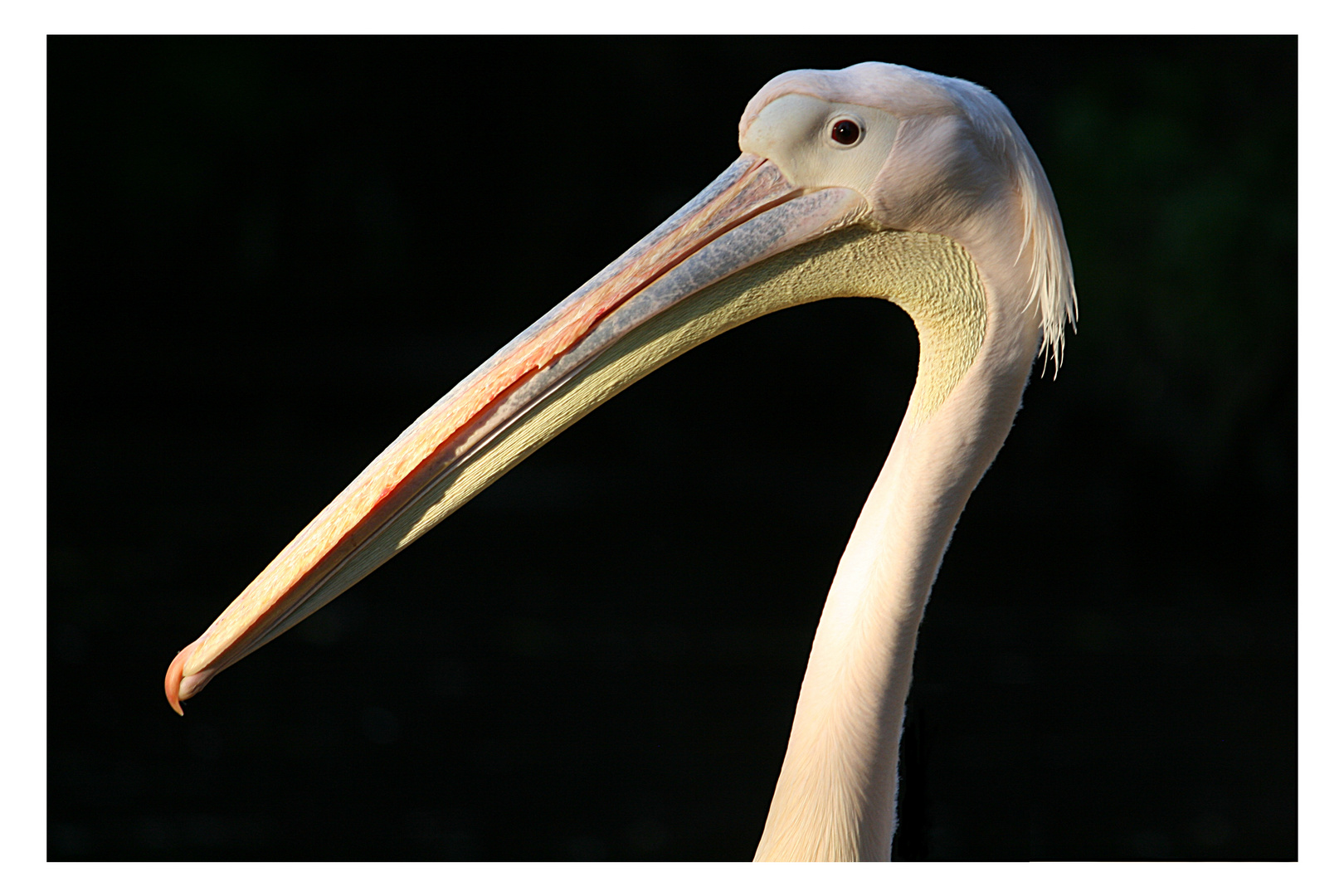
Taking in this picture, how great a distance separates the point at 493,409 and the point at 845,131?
0.55 meters

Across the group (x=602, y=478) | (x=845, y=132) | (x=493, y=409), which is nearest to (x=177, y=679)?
(x=493, y=409)

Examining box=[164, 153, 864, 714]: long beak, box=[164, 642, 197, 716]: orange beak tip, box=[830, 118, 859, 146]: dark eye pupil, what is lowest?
box=[164, 642, 197, 716]: orange beak tip

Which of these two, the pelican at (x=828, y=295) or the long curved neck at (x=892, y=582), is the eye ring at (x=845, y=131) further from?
the long curved neck at (x=892, y=582)

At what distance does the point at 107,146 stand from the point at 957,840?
18.1 feet

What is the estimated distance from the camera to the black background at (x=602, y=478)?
4102 mm

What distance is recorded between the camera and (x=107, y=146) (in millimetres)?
6340

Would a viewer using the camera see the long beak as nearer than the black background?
Yes

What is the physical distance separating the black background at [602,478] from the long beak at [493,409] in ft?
2.82

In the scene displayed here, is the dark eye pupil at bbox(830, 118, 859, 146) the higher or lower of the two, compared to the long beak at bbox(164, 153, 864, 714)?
higher

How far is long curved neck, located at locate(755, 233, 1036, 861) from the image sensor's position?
1.47 metres

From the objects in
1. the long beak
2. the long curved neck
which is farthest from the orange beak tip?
the long curved neck

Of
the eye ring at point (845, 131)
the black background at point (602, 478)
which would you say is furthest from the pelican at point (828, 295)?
the black background at point (602, 478)

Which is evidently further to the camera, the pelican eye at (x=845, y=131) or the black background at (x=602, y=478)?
the black background at (x=602, y=478)

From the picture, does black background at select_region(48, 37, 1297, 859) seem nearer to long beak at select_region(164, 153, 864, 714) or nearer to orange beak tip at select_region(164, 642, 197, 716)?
long beak at select_region(164, 153, 864, 714)
